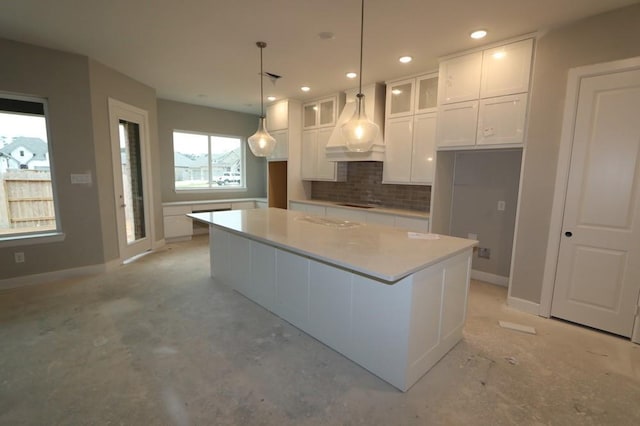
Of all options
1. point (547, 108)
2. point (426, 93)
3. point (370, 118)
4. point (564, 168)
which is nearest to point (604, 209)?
point (564, 168)

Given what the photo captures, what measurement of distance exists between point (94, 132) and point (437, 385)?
4.58 meters

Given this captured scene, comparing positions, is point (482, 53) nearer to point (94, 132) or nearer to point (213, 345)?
point (213, 345)

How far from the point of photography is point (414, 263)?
67.9 inches

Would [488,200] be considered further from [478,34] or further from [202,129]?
[202,129]

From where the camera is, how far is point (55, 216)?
3664 millimetres

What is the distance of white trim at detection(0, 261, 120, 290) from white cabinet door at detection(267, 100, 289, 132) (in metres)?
3.53

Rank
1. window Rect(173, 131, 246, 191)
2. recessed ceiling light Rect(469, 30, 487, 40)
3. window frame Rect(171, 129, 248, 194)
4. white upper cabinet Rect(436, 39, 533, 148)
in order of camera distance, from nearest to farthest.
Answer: recessed ceiling light Rect(469, 30, 487, 40) → white upper cabinet Rect(436, 39, 533, 148) → window frame Rect(171, 129, 248, 194) → window Rect(173, 131, 246, 191)

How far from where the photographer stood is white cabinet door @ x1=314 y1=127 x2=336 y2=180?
17.0ft

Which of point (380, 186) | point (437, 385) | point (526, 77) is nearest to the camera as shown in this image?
point (437, 385)

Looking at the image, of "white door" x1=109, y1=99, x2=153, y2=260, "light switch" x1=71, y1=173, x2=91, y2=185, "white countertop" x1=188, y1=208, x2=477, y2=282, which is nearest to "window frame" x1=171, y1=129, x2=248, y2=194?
"white door" x1=109, y1=99, x2=153, y2=260

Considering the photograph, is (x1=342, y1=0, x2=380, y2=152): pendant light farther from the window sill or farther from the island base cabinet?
the window sill

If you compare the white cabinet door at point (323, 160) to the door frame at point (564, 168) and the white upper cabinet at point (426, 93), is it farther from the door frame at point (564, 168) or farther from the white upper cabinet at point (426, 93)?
the door frame at point (564, 168)

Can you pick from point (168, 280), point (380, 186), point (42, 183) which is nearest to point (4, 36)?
point (42, 183)

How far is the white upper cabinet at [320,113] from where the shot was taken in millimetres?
5043
